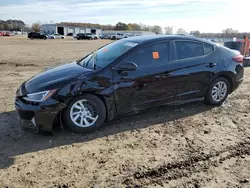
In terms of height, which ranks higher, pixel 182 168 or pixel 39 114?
pixel 39 114

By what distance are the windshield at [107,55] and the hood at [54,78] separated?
0.80 feet

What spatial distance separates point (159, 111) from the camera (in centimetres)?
534

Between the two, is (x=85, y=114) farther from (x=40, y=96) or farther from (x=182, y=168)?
(x=182, y=168)

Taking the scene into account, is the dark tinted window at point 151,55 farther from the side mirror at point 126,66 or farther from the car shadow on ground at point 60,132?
the car shadow on ground at point 60,132

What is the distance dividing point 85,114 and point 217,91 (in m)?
3.07

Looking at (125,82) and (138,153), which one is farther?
(125,82)

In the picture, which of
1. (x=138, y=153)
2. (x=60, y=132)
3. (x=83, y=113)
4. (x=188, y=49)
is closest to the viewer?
(x=138, y=153)

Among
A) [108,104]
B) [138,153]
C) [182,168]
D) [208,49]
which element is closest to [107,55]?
[108,104]

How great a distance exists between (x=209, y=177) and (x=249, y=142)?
135cm

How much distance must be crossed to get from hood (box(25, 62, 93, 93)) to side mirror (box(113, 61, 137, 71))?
493mm

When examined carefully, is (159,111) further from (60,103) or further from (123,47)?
(60,103)

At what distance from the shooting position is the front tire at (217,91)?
5.41m

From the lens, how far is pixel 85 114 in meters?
4.20

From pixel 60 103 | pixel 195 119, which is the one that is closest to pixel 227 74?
pixel 195 119
